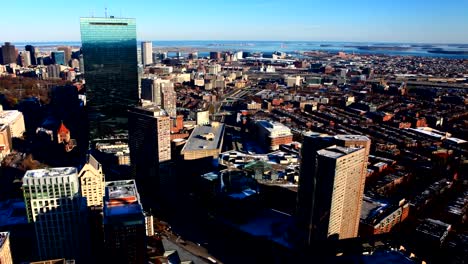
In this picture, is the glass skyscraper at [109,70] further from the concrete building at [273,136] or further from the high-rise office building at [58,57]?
the high-rise office building at [58,57]

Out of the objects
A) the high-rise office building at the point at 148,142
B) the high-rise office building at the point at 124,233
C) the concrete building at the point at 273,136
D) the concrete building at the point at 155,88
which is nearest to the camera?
the high-rise office building at the point at 124,233

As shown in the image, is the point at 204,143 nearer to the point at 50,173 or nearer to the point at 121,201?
the point at 121,201

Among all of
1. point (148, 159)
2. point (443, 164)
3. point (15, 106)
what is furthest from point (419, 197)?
point (15, 106)

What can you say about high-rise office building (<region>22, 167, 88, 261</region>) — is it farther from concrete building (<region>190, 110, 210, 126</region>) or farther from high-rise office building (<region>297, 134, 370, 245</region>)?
concrete building (<region>190, 110, 210, 126</region>)

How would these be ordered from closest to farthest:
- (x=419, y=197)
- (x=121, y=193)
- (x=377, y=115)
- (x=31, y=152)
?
(x=121, y=193) → (x=419, y=197) → (x=31, y=152) → (x=377, y=115)

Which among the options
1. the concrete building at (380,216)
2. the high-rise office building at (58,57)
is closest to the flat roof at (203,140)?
the concrete building at (380,216)

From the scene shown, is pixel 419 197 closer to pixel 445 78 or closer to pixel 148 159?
pixel 148 159

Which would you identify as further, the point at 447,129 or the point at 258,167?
the point at 447,129
